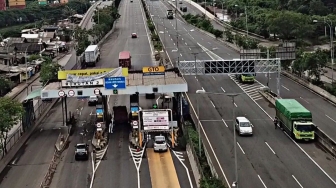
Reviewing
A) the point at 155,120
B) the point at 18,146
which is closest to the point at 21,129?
the point at 18,146

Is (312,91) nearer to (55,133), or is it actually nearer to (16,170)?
(55,133)

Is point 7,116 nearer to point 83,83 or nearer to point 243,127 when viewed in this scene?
point 83,83

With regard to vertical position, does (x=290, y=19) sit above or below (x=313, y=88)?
above

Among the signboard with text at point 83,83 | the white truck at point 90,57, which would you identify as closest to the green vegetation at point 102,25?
the white truck at point 90,57

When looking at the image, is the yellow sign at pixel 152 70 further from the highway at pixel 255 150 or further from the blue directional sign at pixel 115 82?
the blue directional sign at pixel 115 82

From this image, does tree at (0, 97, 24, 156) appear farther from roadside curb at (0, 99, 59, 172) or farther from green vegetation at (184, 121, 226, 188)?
green vegetation at (184, 121, 226, 188)

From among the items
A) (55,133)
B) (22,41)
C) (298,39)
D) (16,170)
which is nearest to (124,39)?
(22,41)

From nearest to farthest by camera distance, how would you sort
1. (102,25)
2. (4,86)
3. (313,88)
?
1. (313,88)
2. (4,86)
3. (102,25)
